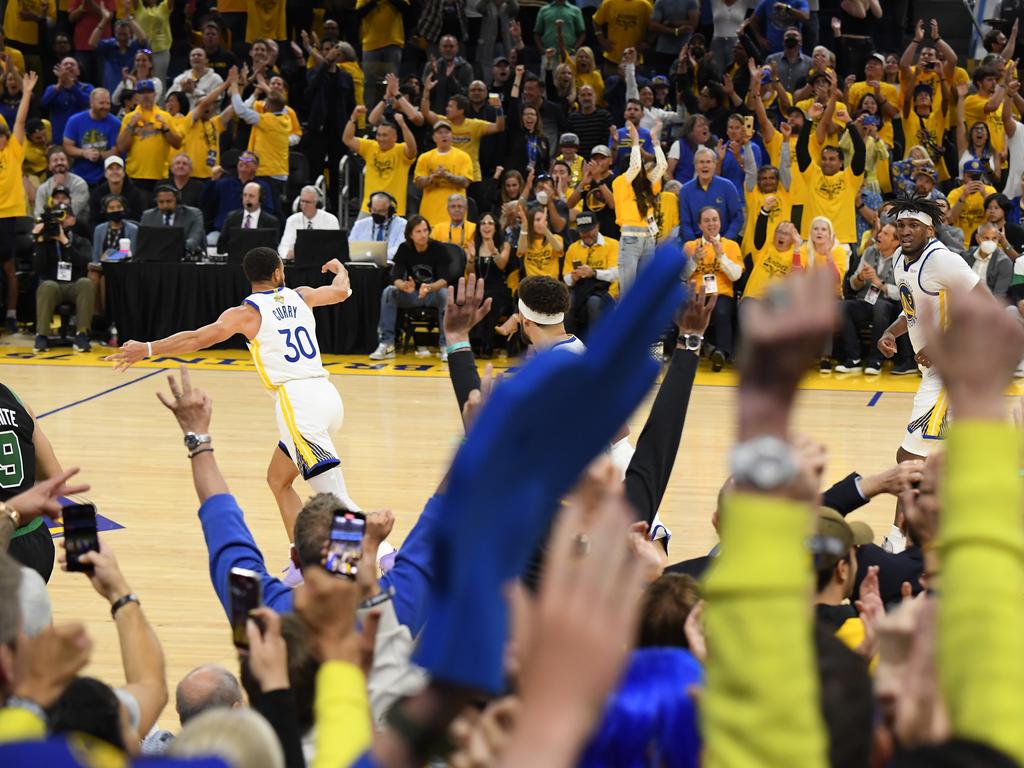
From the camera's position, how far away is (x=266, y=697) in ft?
8.83

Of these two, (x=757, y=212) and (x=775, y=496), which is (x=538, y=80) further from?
(x=775, y=496)

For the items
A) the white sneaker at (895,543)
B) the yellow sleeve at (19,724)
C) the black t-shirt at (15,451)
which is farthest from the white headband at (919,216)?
the yellow sleeve at (19,724)

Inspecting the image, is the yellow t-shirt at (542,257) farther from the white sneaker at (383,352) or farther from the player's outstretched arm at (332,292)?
the player's outstretched arm at (332,292)

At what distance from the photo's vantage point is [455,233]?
53.1 ft

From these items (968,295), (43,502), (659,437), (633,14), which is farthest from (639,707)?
(633,14)

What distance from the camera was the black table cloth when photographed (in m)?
16.2

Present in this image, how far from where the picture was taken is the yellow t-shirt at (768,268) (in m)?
15.1

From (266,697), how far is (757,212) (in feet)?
46.1

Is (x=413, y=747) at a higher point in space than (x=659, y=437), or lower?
higher

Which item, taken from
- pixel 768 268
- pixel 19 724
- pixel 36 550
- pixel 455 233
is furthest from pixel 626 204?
pixel 19 724

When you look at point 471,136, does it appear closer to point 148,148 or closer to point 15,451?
point 148,148

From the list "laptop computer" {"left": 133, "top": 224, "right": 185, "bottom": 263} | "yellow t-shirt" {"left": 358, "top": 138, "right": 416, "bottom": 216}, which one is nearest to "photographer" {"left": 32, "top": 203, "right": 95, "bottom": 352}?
"laptop computer" {"left": 133, "top": 224, "right": 185, "bottom": 263}

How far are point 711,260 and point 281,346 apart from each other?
8.00m

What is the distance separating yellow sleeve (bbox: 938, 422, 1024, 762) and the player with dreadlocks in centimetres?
1396
